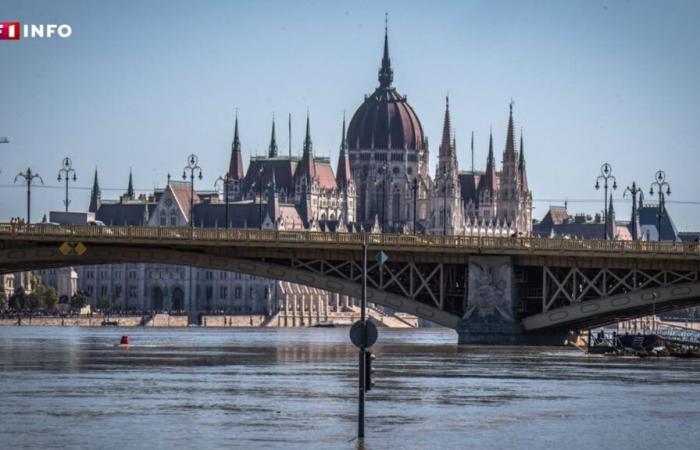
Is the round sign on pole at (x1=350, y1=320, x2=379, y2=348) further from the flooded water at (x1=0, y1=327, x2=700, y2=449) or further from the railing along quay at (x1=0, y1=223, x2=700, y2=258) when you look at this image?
the railing along quay at (x1=0, y1=223, x2=700, y2=258)

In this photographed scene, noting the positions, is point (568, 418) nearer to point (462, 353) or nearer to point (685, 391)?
point (685, 391)

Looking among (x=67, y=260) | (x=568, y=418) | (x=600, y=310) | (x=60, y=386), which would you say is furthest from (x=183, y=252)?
(x=568, y=418)

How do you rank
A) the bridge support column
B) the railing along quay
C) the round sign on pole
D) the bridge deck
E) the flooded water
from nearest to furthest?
the round sign on pole < the flooded water < the bridge deck < the railing along quay < the bridge support column

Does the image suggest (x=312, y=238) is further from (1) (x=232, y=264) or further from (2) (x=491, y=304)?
(2) (x=491, y=304)

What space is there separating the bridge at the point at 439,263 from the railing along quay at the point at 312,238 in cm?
7

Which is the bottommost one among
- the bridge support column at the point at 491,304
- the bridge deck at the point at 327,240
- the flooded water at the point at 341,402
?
the flooded water at the point at 341,402

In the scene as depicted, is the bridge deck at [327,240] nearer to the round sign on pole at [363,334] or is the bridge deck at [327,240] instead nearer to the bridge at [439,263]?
the bridge at [439,263]

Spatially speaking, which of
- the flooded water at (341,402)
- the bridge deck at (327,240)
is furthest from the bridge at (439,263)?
the flooded water at (341,402)

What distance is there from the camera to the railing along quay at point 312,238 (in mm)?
134000

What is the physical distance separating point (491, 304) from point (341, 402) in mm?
58377

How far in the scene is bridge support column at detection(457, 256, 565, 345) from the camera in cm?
13662

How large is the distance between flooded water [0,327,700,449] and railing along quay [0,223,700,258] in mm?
12626

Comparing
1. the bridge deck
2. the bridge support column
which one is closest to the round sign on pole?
the bridge deck

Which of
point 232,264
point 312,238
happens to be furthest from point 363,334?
point 232,264
